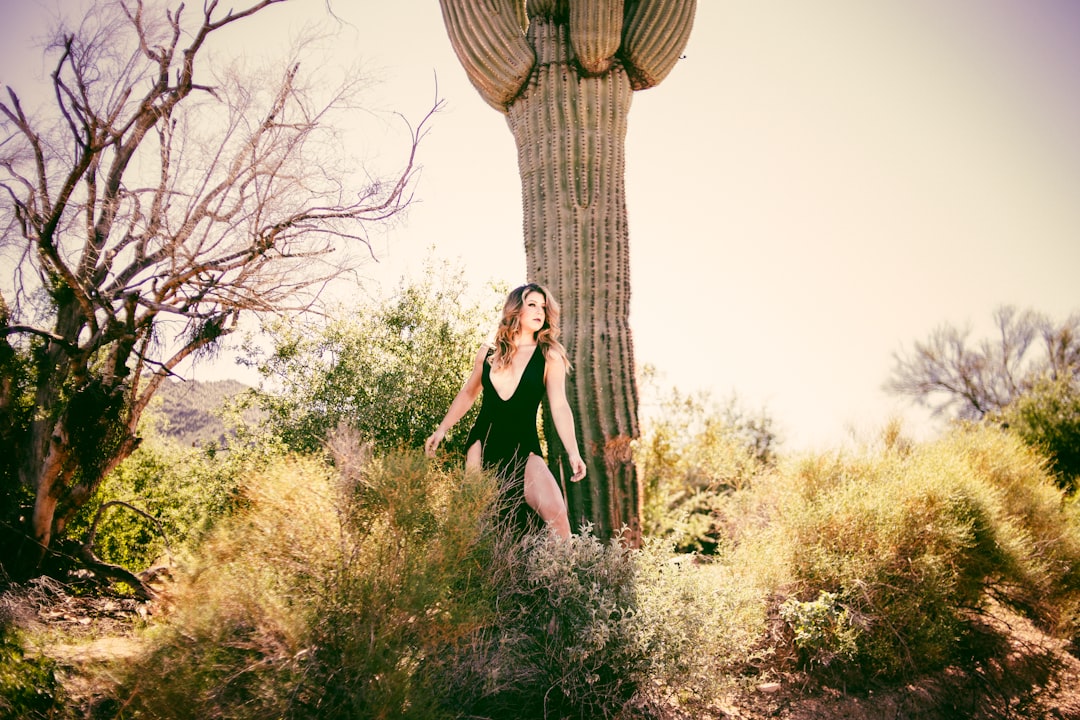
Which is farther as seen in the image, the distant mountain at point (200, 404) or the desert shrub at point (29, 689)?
the distant mountain at point (200, 404)

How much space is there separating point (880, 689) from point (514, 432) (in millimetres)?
3175

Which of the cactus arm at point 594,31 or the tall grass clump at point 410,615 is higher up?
the cactus arm at point 594,31

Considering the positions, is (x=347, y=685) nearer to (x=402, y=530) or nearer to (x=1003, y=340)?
(x=402, y=530)

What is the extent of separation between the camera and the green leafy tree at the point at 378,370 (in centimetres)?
521

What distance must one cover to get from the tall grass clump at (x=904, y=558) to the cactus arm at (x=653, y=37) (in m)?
3.93

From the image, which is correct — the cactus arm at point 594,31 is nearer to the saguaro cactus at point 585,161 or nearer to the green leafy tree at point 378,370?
the saguaro cactus at point 585,161

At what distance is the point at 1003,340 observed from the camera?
57.0 ft

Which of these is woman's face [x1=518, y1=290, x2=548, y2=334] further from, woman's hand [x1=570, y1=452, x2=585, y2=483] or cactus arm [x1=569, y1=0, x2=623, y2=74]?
cactus arm [x1=569, y1=0, x2=623, y2=74]

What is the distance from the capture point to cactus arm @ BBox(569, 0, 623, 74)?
4734 millimetres

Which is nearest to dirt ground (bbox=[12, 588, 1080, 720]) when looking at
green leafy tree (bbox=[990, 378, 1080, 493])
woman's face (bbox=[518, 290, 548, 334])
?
woman's face (bbox=[518, 290, 548, 334])

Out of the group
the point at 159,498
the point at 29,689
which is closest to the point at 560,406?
the point at 29,689

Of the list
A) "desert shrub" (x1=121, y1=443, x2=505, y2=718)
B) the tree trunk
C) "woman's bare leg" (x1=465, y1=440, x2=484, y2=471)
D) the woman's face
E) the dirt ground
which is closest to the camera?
"desert shrub" (x1=121, y1=443, x2=505, y2=718)

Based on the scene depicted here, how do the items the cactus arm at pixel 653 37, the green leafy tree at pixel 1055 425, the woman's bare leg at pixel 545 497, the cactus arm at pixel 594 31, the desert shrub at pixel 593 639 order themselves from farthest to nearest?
the green leafy tree at pixel 1055 425
the cactus arm at pixel 653 37
the cactus arm at pixel 594 31
the woman's bare leg at pixel 545 497
the desert shrub at pixel 593 639

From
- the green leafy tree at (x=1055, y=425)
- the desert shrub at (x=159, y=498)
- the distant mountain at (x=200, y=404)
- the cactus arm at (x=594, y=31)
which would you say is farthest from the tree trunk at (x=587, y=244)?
the green leafy tree at (x=1055, y=425)
